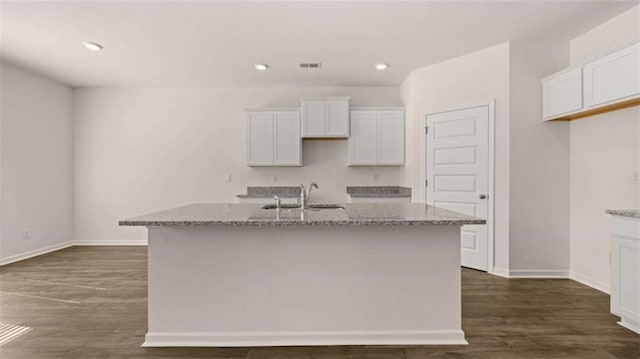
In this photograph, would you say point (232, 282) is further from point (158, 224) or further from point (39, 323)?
point (39, 323)

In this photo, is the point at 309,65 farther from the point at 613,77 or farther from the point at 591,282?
the point at 591,282

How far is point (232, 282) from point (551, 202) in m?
3.57

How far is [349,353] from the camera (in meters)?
2.21

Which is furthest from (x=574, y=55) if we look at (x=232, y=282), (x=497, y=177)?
(x=232, y=282)

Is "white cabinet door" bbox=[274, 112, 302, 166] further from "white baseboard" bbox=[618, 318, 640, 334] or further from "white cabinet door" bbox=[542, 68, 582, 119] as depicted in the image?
"white baseboard" bbox=[618, 318, 640, 334]

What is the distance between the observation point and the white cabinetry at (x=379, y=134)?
5301mm

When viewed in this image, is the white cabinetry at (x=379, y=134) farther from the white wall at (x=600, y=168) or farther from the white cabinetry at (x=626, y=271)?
the white cabinetry at (x=626, y=271)

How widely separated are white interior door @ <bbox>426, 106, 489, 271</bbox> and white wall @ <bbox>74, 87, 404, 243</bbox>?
147 cm

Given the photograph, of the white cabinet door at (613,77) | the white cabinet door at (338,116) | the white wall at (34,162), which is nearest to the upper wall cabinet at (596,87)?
the white cabinet door at (613,77)

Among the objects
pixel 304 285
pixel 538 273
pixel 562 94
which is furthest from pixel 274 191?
pixel 562 94

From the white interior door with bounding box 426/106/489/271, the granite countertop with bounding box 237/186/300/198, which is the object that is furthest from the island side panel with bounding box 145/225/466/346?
the granite countertop with bounding box 237/186/300/198

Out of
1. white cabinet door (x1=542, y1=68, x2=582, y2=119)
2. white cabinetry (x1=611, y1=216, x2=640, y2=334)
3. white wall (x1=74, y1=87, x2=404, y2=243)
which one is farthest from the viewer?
white wall (x1=74, y1=87, x2=404, y2=243)

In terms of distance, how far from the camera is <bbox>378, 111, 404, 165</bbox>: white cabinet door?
17.4 ft

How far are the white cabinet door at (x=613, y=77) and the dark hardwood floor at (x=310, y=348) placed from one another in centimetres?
181
